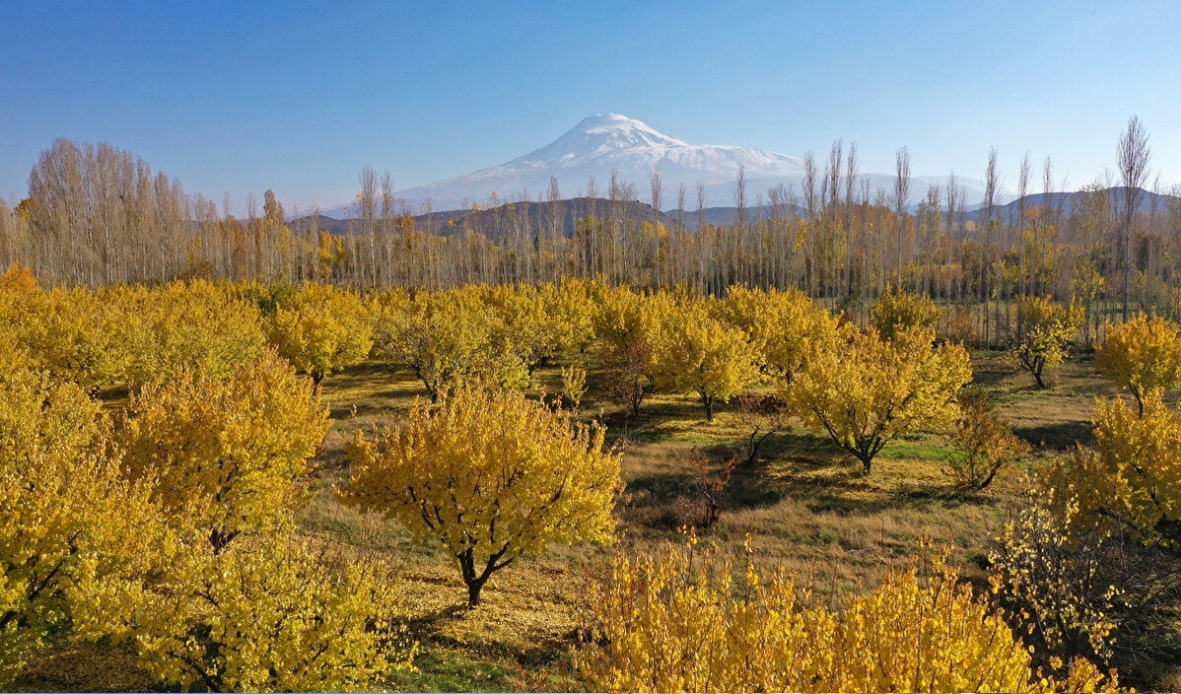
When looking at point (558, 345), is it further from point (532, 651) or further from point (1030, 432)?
point (532, 651)

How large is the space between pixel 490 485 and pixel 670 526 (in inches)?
395

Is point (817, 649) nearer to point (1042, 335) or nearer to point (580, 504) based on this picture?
point (580, 504)

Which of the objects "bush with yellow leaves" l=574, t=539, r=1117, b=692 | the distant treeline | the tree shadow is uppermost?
the distant treeline

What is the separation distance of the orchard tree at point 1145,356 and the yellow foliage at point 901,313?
16008mm

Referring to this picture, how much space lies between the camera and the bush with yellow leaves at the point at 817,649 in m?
6.19

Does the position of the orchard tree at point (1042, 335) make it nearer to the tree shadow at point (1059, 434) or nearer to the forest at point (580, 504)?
the forest at point (580, 504)

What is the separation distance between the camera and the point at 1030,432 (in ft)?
104

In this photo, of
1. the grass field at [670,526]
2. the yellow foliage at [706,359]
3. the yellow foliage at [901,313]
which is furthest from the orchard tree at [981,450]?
the yellow foliage at [901,313]

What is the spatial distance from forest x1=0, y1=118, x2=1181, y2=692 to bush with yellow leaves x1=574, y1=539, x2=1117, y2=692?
51 mm

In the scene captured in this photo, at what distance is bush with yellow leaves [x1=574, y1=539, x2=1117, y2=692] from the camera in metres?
6.19

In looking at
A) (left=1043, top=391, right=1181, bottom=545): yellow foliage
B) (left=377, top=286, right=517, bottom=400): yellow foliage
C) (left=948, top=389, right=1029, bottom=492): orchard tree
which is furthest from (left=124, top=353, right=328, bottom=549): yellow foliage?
(left=948, top=389, right=1029, bottom=492): orchard tree

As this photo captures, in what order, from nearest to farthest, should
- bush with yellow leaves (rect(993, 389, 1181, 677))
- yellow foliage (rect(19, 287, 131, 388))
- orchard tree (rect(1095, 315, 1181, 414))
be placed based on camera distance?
bush with yellow leaves (rect(993, 389, 1181, 677)), orchard tree (rect(1095, 315, 1181, 414)), yellow foliage (rect(19, 287, 131, 388))

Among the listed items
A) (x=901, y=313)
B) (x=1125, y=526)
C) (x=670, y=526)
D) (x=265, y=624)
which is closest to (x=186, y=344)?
(x=670, y=526)

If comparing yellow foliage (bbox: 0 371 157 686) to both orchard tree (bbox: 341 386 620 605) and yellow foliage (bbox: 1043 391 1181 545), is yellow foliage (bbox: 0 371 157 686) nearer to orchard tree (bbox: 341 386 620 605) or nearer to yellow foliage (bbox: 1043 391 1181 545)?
orchard tree (bbox: 341 386 620 605)
